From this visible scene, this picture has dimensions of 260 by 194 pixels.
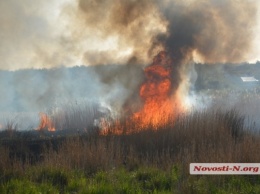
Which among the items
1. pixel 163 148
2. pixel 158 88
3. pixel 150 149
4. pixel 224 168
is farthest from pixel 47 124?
pixel 224 168

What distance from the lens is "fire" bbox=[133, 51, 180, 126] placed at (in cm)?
2205

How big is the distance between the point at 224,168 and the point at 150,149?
428 cm

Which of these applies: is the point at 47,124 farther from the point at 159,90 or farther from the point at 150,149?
the point at 150,149

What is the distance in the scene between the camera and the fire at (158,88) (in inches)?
868

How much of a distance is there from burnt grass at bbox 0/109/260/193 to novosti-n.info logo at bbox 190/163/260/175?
13cm

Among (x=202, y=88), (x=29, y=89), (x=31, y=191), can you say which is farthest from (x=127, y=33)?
(x=202, y=88)

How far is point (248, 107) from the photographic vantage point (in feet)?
86.0

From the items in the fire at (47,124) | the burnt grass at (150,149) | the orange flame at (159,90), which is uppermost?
the orange flame at (159,90)

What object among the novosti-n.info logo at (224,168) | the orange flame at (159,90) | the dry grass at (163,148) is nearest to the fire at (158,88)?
the orange flame at (159,90)

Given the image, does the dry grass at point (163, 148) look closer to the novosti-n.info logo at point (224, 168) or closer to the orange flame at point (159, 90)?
the novosti-n.info logo at point (224, 168)

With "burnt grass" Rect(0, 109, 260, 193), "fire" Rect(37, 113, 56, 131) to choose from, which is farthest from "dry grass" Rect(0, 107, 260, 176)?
"fire" Rect(37, 113, 56, 131)

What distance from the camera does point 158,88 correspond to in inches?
891

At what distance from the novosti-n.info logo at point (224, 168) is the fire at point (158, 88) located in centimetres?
1037

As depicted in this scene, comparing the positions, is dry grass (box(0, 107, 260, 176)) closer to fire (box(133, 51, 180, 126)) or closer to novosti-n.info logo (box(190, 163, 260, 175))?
novosti-n.info logo (box(190, 163, 260, 175))
